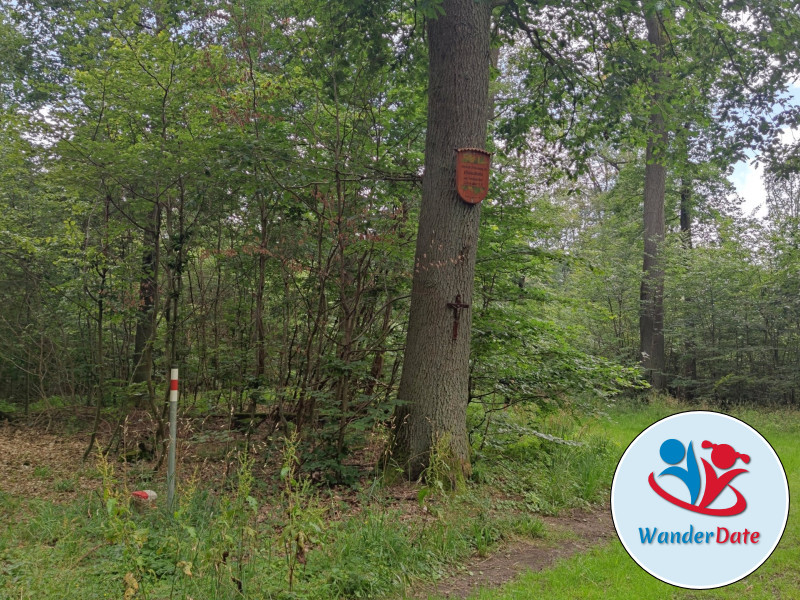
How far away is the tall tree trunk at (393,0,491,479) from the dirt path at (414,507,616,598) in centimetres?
99

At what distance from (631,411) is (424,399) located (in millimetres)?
8983

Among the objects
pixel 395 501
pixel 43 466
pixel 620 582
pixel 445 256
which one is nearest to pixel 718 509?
pixel 620 582

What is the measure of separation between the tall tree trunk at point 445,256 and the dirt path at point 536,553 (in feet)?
3.24

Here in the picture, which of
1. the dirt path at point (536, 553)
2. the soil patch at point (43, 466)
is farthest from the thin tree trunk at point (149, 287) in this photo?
the dirt path at point (536, 553)

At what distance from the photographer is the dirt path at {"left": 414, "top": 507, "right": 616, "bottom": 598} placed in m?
3.53

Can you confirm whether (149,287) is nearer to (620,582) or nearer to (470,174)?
(470,174)

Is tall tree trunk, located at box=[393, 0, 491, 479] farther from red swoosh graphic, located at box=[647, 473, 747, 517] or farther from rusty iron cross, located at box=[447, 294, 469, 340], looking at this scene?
red swoosh graphic, located at box=[647, 473, 747, 517]

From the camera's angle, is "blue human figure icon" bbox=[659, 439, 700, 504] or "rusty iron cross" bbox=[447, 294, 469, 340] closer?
"blue human figure icon" bbox=[659, 439, 700, 504]

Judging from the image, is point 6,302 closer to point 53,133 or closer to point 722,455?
point 53,133

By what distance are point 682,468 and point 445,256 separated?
115 inches

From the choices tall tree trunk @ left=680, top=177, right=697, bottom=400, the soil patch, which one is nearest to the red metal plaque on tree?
the soil patch

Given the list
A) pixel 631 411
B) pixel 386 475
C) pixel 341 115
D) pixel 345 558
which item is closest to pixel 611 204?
pixel 631 411

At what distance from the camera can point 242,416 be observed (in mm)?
7453

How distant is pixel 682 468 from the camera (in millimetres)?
3016
